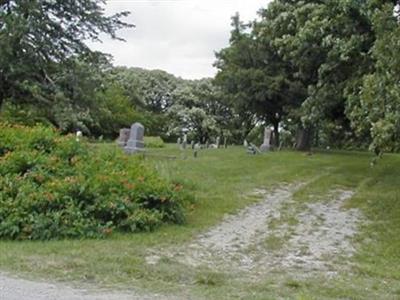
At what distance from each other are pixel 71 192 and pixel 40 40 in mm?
14818

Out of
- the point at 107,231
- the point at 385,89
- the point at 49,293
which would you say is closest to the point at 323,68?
the point at 385,89

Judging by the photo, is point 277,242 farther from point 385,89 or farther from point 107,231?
point 385,89

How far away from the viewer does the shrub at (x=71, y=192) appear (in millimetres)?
9141

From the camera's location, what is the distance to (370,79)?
43.3 ft

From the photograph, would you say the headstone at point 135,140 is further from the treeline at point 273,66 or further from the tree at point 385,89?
the tree at point 385,89

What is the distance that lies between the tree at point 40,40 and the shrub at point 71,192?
1115cm

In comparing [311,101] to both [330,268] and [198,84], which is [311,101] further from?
[198,84]

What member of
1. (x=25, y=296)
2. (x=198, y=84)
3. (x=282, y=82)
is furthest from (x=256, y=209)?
(x=198, y=84)

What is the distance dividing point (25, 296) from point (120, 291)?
1.05m

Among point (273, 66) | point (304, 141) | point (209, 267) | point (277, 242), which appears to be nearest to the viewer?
point (209, 267)

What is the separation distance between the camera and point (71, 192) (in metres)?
9.86

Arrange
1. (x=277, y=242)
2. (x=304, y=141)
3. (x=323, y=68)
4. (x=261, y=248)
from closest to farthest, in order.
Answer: (x=261, y=248) < (x=277, y=242) < (x=323, y=68) < (x=304, y=141)

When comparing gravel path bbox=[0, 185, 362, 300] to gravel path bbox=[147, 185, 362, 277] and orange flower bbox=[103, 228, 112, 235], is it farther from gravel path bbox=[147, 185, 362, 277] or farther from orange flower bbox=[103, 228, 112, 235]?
orange flower bbox=[103, 228, 112, 235]

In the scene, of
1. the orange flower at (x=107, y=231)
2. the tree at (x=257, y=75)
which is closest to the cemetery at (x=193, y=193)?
the orange flower at (x=107, y=231)
